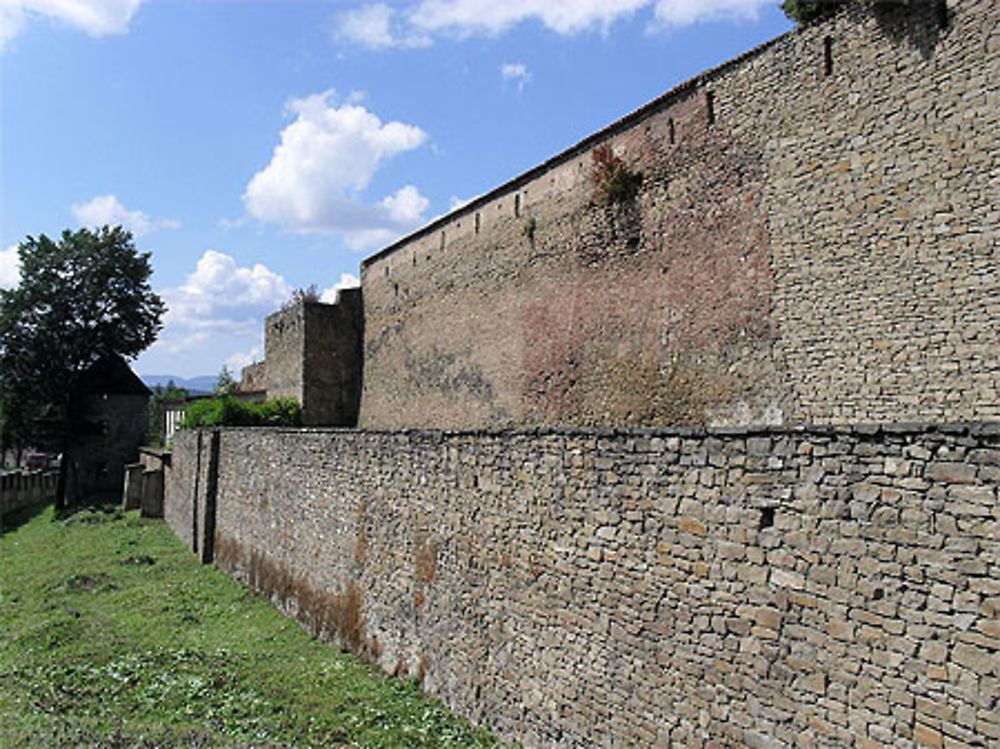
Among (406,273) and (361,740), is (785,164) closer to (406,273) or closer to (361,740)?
(361,740)

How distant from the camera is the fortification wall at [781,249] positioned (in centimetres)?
854

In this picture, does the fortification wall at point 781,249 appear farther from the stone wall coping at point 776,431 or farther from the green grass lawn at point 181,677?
the green grass lawn at point 181,677

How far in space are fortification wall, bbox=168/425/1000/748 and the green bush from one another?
1207 cm

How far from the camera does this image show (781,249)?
10742mm

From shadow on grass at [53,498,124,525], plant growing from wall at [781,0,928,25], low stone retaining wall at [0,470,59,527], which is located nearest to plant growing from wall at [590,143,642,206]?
plant growing from wall at [781,0,928,25]

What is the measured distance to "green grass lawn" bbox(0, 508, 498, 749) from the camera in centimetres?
733

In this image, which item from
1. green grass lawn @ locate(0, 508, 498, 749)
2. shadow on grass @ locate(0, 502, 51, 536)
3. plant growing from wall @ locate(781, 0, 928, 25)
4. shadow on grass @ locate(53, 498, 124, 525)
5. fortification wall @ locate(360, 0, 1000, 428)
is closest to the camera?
green grass lawn @ locate(0, 508, 498, 749)

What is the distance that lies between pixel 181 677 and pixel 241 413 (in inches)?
491

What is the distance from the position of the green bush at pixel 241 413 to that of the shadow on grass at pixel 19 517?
A: 35.8 feet

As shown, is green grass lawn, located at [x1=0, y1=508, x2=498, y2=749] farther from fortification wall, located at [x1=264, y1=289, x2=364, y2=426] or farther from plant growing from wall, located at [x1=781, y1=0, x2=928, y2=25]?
plant growing from wall, located at [x1=781, y1=0, x2=928, y2=25]

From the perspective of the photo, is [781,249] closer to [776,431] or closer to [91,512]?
[776,431]

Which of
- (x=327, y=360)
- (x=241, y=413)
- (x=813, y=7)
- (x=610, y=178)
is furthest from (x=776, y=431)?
(x=327, y=360)

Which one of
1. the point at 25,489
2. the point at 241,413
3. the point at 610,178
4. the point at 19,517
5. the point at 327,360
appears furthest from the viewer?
the point at 25,489

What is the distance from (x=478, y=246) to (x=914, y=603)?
15312 millimetres
